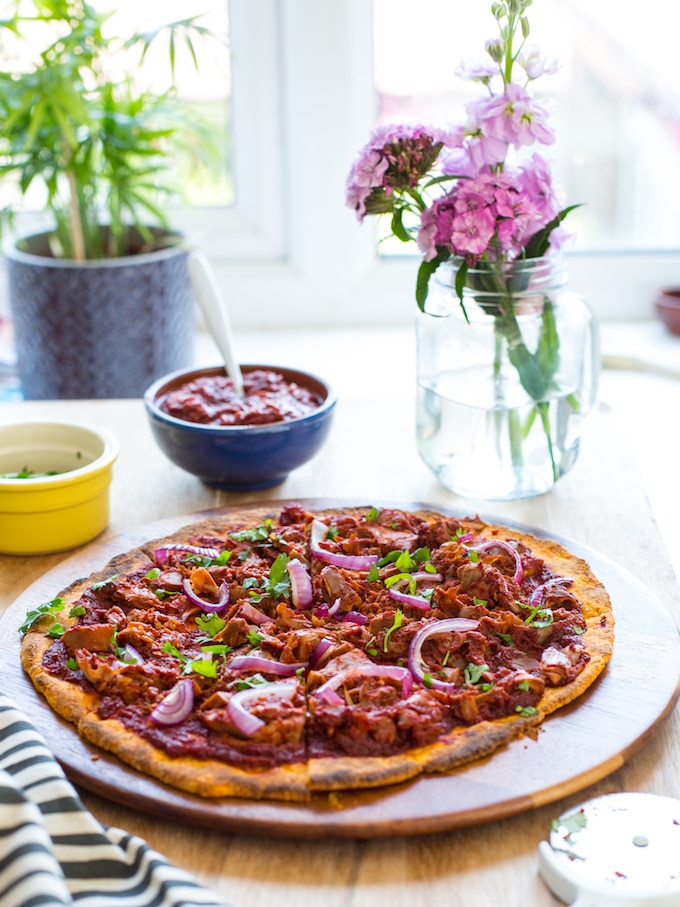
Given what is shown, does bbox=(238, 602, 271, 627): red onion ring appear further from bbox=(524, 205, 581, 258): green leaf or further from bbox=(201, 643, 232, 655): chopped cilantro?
bbox=(524, 205, 581, 258): green leaf

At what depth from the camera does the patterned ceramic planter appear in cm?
385

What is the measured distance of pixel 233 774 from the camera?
1813 millimetres

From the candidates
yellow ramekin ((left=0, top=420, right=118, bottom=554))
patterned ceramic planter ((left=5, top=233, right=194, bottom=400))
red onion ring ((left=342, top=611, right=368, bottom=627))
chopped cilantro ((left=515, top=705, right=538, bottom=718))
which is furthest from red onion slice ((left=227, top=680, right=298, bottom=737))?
patterned ceramic planter ((left=5, top=233, right=194, bottom=400))

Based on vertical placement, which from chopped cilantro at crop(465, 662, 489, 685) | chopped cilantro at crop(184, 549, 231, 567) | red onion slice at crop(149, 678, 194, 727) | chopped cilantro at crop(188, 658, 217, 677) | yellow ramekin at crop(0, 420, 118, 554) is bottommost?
chopped cilantro at crop(465, 662, 489, 685)

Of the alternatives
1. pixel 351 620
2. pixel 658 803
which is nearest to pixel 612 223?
pixel 351 620

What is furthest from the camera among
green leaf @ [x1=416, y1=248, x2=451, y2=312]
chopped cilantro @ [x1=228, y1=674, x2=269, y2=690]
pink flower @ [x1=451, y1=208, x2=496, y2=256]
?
green leaf @ [x1=416, y1=248, x2=451, y2=312]

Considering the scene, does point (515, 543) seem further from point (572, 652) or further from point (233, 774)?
point (233, 774)

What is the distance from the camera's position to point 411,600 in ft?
7.47

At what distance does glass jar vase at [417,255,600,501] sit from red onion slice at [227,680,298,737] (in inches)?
41.4

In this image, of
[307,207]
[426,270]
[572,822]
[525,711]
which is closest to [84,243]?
[307,207]

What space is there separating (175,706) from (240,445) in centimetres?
99

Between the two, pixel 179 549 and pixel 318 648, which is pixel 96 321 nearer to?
pixel 179 549

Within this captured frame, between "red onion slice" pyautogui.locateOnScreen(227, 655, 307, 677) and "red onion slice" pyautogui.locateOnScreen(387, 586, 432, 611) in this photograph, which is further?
"red onion slice" pyautogui.locateOnScreen(387, 586, 432, 611)

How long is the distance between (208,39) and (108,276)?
940mm
